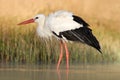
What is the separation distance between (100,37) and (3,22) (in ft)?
8.78

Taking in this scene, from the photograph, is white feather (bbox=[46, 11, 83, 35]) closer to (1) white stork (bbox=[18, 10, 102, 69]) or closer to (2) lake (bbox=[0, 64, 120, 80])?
(1) white stork (bbox=[18, 10, 102, 69])

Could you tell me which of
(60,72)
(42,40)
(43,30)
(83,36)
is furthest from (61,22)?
(60,72)

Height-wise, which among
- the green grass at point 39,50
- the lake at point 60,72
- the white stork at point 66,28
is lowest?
the lake at point 60,72

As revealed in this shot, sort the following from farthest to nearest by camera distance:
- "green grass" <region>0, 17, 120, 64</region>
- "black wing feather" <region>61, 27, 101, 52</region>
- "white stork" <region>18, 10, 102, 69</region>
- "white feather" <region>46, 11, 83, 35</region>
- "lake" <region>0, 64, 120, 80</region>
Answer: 1. "green grass" <region>0, 17, 120, 64</region>
2. "white feather" <region>46, 11, 83, 35</region>
3. "white stork" <region>18, 10, 102, 69</region>
4. "black wing feather" <region>61, 27, 101, 52</region>
5. "lake" <region>0, 64, 120, 80</region>

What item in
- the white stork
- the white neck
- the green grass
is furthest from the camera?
the green grass

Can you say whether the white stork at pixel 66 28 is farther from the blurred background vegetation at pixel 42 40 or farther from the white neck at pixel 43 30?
the blurred background vegetation at pixel 42 40

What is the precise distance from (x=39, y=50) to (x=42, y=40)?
308 mm

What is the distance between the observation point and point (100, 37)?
771 inches

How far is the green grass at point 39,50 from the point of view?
18547 mm

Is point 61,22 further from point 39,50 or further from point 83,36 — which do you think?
point 39,50

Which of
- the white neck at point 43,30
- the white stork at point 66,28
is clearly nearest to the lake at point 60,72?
the white stork at point 66,28

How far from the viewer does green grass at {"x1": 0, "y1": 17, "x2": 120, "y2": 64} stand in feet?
60.8

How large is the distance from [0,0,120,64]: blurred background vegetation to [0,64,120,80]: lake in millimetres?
765

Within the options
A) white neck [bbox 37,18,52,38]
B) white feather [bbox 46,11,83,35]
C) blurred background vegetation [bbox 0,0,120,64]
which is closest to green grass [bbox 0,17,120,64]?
blurred background vegetation [bbox 0,0,120,64]
